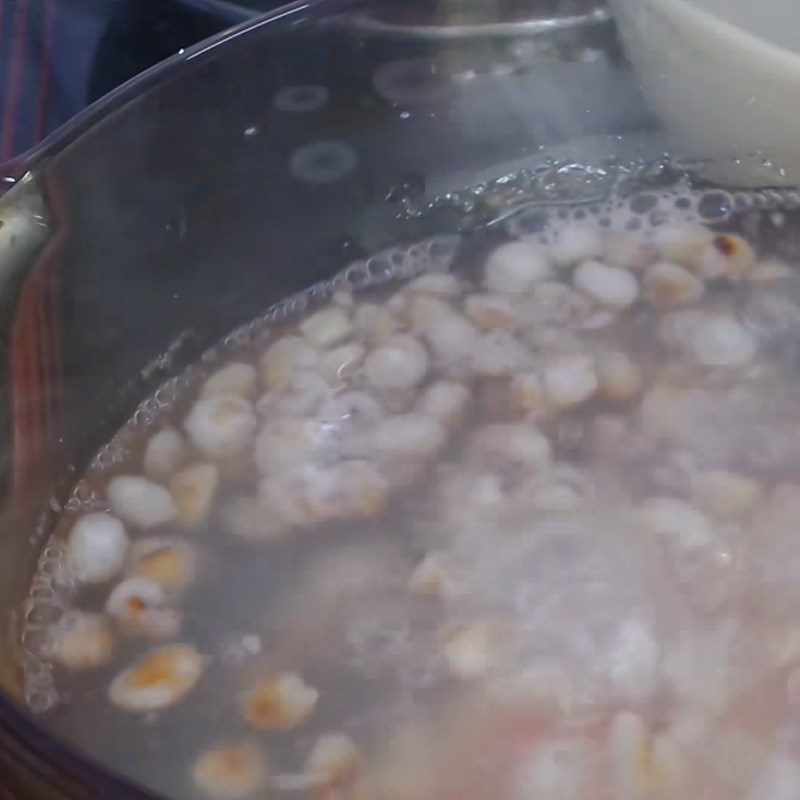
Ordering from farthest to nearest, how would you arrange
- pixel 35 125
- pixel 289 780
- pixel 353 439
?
1. pixel 35 125
2. pixel 353 439
3. pixel 289 780

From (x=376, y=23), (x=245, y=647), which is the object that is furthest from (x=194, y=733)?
(x=376, y=23)

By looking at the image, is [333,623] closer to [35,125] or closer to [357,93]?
[357,93]

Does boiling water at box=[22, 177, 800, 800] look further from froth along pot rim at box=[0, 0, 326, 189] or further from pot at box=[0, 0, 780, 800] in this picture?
froth along pot rim at box=[0, 0, 326, 189]

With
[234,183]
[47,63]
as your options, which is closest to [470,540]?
[234,183]

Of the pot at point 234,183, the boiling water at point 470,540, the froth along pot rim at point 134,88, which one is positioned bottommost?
the boiling water at point 470,540

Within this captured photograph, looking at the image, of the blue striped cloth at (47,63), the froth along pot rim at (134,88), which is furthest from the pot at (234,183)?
the blue striped cloth at (47,63)

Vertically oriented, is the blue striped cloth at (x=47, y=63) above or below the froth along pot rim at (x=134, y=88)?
below

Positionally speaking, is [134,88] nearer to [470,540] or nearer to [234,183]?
[234,183]

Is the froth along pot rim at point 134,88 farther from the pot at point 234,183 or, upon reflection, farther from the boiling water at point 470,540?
the boiling water at point 470,540
